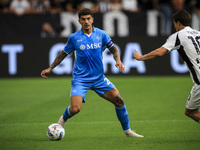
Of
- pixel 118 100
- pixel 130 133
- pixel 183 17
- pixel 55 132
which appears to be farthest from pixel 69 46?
pixel 183 17

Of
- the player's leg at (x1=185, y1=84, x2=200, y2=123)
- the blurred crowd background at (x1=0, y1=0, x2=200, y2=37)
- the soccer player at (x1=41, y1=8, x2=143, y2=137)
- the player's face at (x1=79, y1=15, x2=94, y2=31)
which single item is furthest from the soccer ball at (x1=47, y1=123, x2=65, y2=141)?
the blurred crowd background at (x1=0, y1=0, x2=200, y2=37)

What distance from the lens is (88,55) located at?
719cm

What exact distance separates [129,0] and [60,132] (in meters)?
12.2

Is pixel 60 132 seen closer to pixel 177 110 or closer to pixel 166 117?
pixel 166 117

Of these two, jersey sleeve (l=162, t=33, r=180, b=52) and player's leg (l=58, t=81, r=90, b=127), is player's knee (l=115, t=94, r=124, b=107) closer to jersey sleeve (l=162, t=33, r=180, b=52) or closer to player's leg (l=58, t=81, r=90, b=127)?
player's leg (l=58, t=81, r=90, b=127)

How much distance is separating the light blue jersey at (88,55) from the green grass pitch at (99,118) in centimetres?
108

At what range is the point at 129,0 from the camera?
723 inches

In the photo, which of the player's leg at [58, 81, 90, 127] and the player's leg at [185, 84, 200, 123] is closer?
the player's leg at [185, 84, 200, 123]

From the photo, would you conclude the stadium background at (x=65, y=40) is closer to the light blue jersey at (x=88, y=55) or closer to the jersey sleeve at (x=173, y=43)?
the light blue jersey at (x=88, y=55)

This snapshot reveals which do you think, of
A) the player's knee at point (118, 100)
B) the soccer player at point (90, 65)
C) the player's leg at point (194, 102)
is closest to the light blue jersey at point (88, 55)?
the soccer player at point (90, 65)

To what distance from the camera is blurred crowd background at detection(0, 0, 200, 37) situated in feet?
56.6

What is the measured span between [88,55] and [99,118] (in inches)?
99.2

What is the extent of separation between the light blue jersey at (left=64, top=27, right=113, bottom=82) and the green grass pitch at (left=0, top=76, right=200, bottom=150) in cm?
108

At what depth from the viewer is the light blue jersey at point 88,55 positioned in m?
7.18
